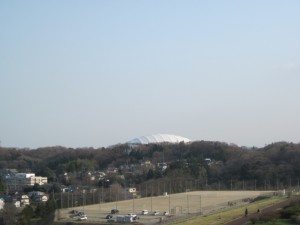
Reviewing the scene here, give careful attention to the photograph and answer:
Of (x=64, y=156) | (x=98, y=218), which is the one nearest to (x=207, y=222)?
(x=98, y=218)

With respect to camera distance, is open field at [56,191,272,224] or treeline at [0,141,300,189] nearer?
open field at [56,191,272,224]

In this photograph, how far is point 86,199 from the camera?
2658cm

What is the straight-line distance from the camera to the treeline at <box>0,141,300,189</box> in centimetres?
3275

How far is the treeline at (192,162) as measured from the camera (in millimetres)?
32750

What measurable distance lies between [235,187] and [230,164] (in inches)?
179

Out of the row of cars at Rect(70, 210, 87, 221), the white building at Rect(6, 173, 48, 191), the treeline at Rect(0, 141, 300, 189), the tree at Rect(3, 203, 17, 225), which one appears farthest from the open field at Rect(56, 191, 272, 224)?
the white building at Rect(6, 173, 48, 191)

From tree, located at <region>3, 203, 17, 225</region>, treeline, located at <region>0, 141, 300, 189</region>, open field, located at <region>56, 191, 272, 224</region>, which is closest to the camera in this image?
open field, located at <region>56, 191, 272, 224</region>

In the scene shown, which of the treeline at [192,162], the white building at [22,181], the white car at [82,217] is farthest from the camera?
the white building at [22,181]

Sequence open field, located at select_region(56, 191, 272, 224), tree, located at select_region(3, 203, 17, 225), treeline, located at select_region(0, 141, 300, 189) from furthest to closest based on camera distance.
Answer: treeline, located at select_region(0, 141, 300, 189)
tree, located at select_region(3, 203, 17, 225)
open field, located at select_region(56, 191, 272, 224)

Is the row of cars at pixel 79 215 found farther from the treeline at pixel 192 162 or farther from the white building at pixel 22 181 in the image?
the white building at pixel 22 181

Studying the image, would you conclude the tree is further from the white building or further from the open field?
the white building

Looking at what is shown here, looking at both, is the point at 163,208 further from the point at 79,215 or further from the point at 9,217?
the point at 9,217

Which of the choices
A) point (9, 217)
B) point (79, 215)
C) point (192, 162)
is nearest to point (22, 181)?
point (192, 162)

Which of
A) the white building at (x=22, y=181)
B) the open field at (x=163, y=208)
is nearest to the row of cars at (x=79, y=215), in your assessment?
the open field at (x=163, y=208)
